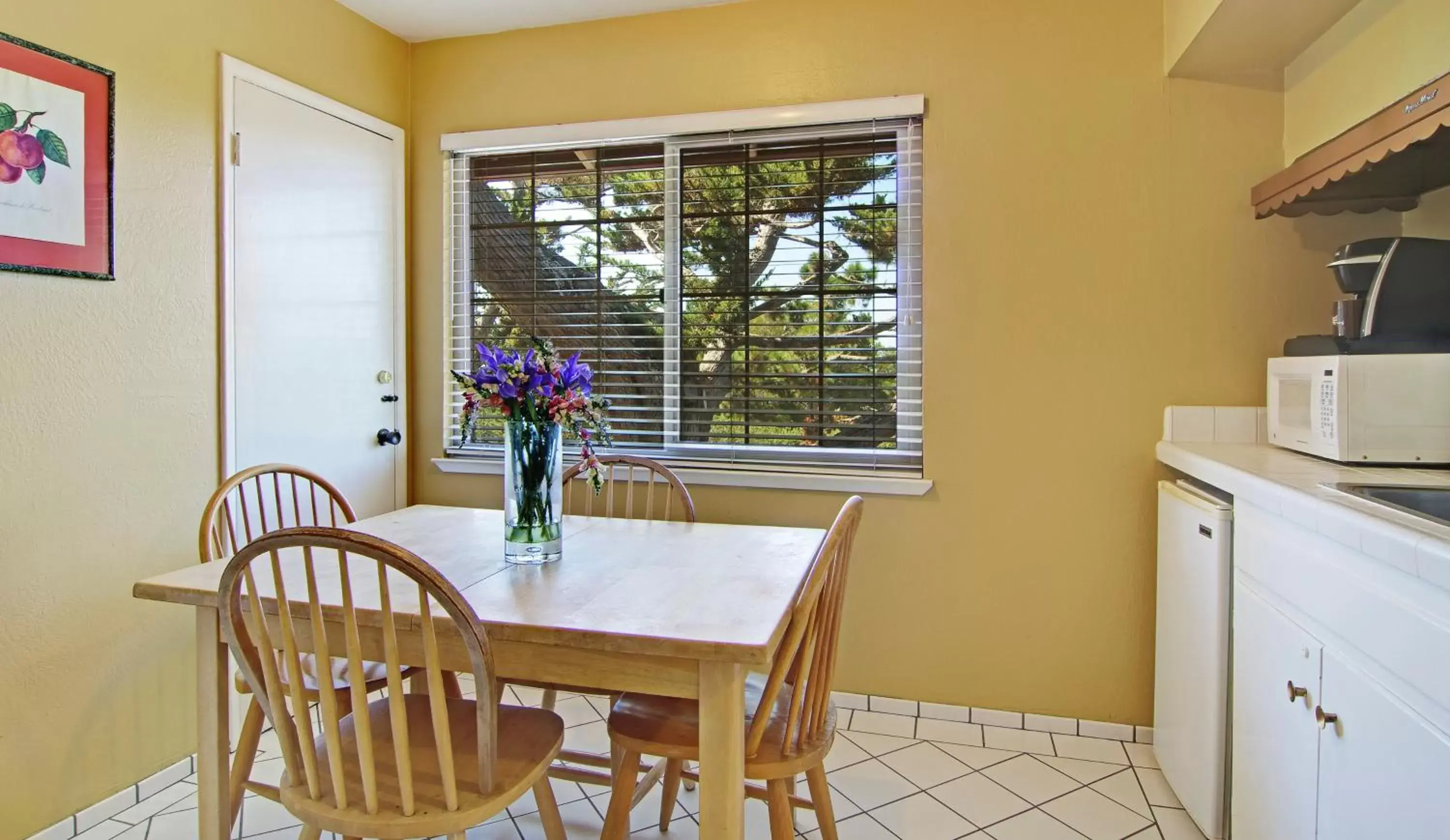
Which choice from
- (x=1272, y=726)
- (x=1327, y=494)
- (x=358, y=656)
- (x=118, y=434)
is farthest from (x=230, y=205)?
(x=1272, y=726)

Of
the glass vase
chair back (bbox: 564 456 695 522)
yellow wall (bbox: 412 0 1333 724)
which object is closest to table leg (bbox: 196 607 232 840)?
the glass vase

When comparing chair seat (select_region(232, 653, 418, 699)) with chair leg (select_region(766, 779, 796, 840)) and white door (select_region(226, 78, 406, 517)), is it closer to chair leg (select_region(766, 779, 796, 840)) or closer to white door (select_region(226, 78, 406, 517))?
white door (select_region(226, 78, 406, 517))

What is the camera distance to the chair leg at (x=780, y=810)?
1475mm

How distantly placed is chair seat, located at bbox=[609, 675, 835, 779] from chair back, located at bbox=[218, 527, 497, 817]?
0.92 feet

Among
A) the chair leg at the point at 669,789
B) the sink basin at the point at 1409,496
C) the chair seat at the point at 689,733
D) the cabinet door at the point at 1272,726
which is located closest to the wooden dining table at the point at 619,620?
the chair seat at the point at 689,733

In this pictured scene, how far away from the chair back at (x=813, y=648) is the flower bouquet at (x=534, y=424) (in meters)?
0.52

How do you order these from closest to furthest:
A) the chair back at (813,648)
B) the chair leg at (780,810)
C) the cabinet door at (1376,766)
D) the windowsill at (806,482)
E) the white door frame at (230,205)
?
the cabinet door at (1376,766) < the chair back at (813,648) < the chair leg at (780,810) < the white door frame at (230,205) < the windowsill at (806,482)

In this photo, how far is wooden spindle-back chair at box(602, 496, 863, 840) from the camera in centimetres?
140

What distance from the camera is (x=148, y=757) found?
83.9 inches

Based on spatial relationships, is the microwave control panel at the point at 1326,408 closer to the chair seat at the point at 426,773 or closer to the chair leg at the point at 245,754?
the chair seat at the point at 426,773

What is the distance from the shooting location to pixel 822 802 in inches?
62.6

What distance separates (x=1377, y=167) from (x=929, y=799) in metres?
1.85

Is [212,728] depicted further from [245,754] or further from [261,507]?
[261,507]

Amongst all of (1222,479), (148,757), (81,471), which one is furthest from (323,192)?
(1222,479)
